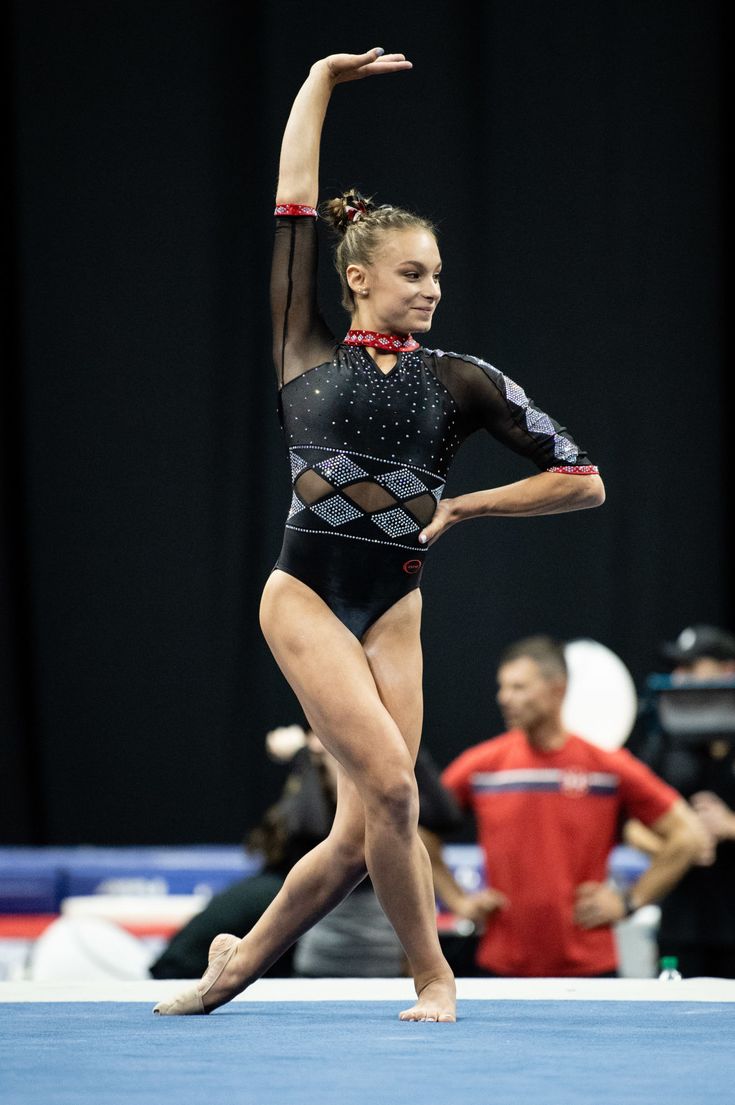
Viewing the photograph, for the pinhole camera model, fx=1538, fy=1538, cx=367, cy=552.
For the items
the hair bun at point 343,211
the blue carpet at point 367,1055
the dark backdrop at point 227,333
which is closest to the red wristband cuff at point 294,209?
the hair bun at point 343,211

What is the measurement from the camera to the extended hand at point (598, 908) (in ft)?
14.3

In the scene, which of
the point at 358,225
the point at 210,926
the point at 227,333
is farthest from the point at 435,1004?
the point at 227,333

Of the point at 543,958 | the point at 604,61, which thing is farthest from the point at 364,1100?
the point at 604,61

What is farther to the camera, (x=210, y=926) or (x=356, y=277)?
(x=210, y=926)

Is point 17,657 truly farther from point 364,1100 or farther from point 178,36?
point 364,1100

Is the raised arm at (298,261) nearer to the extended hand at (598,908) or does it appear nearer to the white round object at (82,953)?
the extended hand at (598,908)

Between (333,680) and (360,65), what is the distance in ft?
3.86

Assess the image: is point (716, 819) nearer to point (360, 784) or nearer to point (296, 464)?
point (360, 784)

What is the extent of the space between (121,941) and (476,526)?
317 centimetres

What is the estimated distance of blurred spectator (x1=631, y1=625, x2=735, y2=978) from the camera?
4.30 meters

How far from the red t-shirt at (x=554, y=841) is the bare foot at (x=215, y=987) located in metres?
1.85

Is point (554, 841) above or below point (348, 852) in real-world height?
below

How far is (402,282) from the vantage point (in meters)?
2.74

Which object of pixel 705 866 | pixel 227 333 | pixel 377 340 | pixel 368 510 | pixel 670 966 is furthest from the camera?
pixel 227 333
